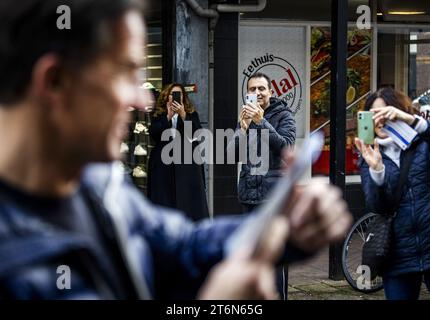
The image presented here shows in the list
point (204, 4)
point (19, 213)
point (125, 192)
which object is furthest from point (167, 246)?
point (204, 4)

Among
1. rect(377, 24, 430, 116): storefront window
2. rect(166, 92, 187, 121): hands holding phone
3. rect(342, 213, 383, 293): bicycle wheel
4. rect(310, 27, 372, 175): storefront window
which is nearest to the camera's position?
rect(342, 213, 383, 293): bicycle wheel

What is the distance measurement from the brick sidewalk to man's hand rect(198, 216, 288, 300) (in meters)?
6.09

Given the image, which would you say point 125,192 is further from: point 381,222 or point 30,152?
point 381,222

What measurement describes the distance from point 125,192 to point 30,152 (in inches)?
14.2

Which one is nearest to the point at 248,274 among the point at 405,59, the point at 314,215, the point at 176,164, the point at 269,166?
the point at 314,215

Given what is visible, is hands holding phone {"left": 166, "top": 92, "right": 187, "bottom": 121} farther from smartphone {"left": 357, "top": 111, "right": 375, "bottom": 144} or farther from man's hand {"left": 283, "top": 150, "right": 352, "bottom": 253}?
man's hand {"left": 283, "top": 150, "right": 352, "bottom": 253}

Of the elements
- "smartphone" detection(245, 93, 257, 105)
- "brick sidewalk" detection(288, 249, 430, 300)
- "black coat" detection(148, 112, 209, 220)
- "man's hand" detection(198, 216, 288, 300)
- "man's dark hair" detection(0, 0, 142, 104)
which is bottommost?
"brick sidewalk" detection(288, 249, 430, 300)

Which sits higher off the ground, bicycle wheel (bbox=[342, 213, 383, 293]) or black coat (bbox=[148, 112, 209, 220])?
black coat (bbox=[148, 112, 209, 220])

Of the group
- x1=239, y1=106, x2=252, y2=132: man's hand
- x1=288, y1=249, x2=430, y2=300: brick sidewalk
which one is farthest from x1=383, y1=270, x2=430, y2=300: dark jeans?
x1=239, y1=106, x2=252, y2=132: man's hand

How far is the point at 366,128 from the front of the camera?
5.12 m

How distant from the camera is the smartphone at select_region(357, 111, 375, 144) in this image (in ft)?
16.7

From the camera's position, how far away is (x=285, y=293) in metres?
7.32

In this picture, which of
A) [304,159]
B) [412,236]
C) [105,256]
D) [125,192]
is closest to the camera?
[304,159]

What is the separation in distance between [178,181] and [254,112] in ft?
4.95
